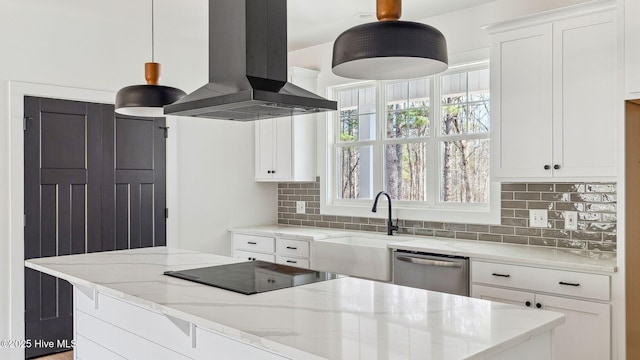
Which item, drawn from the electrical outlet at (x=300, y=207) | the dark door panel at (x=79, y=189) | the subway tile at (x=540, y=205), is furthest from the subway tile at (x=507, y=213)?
the dark door panel at (x=79, y=189)

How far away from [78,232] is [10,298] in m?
0.67

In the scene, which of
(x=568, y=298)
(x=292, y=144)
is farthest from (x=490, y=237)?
(x=292, y=144)

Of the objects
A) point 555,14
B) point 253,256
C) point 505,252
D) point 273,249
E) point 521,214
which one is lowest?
point 253,256

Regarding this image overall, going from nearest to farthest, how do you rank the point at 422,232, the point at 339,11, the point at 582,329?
the point at 582,329, the point at 339,11, the point at 422,232

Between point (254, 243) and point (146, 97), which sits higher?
point (146, 97)

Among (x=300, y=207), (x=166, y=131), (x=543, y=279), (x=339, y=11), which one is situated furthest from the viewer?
(x=300, y=207)

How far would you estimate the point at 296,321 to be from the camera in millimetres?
1764

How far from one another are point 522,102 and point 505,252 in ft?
3.21

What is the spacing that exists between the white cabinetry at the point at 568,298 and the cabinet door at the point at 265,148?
266cm

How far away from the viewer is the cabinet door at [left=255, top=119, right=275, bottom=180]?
5.26m

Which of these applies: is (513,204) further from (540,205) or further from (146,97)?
(146,97)

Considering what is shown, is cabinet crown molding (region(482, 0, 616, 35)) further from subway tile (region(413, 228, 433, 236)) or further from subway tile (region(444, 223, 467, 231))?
subway tile (region(413, 228, 433, 236))

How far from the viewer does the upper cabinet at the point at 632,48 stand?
2791mm

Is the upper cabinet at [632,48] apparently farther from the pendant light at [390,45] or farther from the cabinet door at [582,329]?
the pendant light at [390,45]
